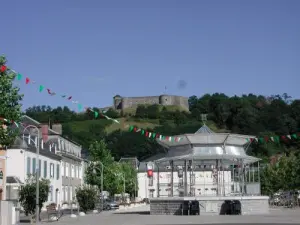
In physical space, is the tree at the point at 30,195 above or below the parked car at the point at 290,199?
above

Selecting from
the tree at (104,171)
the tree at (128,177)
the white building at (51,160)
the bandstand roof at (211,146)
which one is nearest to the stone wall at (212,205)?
the bandstand roof at (211,146)

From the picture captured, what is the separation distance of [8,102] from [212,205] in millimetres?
18613

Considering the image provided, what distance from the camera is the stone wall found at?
39.1m

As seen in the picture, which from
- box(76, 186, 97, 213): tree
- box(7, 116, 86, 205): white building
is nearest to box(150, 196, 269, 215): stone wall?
box(76, 186, 97, 213): tree

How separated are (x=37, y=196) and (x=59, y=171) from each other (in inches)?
1276

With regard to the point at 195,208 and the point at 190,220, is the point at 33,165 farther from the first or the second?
the point at 190,220

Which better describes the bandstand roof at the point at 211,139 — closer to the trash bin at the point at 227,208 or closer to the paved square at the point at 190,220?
the trash bin at the point at 227,208

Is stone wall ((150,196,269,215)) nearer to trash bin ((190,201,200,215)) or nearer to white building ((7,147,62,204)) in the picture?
trash bin ((190,201,200,215))

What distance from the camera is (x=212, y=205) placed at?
39188mm

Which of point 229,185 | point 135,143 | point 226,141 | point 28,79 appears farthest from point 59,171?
point 135,143

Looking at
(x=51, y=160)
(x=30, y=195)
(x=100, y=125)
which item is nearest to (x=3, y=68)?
(x=30, y=195)

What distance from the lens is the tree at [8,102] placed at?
85.7ft

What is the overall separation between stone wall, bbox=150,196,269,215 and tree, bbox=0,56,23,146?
55.1 feet

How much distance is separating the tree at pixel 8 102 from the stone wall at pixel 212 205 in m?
16.8
